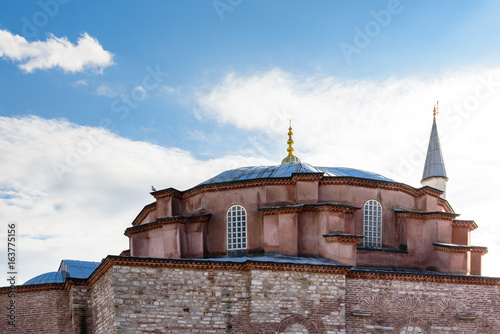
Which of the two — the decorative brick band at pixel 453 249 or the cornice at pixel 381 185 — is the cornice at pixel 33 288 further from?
the decorative brick band at pixel 453 249

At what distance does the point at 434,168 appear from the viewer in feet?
106

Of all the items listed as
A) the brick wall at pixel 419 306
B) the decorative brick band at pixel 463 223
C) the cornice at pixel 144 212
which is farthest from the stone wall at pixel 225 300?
the decorative brick band at pixel 463 223

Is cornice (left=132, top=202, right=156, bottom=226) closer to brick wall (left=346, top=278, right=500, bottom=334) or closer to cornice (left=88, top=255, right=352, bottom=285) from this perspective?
cornice (left=88, top=255, right=352, bottom=285)

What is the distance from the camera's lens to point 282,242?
18.6m

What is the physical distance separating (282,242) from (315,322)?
3.04 m

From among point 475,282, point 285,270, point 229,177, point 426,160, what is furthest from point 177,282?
point 426,160

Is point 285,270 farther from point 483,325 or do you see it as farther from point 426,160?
point 426,160

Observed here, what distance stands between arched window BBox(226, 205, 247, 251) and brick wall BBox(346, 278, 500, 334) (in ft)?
12.7

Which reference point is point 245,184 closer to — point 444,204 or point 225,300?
point 225,300

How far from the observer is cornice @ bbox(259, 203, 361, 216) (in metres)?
18.6

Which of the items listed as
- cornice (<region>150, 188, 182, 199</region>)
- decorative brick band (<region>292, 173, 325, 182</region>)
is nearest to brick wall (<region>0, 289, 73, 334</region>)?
cornice (<region>150, 188, 182, 199</region>)

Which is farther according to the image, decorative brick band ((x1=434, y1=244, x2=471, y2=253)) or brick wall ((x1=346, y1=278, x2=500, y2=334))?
decorative brick band ((x1=434, y1=244, x2=471, y2=253))

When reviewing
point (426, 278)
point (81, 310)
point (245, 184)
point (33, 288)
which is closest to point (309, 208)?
point (245, 184)

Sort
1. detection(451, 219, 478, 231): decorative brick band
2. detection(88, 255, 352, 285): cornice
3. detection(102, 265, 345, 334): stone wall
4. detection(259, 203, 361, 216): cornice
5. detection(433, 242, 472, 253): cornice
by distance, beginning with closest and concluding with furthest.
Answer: detection(102, 265, 345, 334): stone wall → detection(88, 255, 352, 285): cornice → detection(259, 203, 361, 216): cornice → detection(433, 242, 472, 253): cornice → detection(451, 219, 478, 231): decorative brick band
